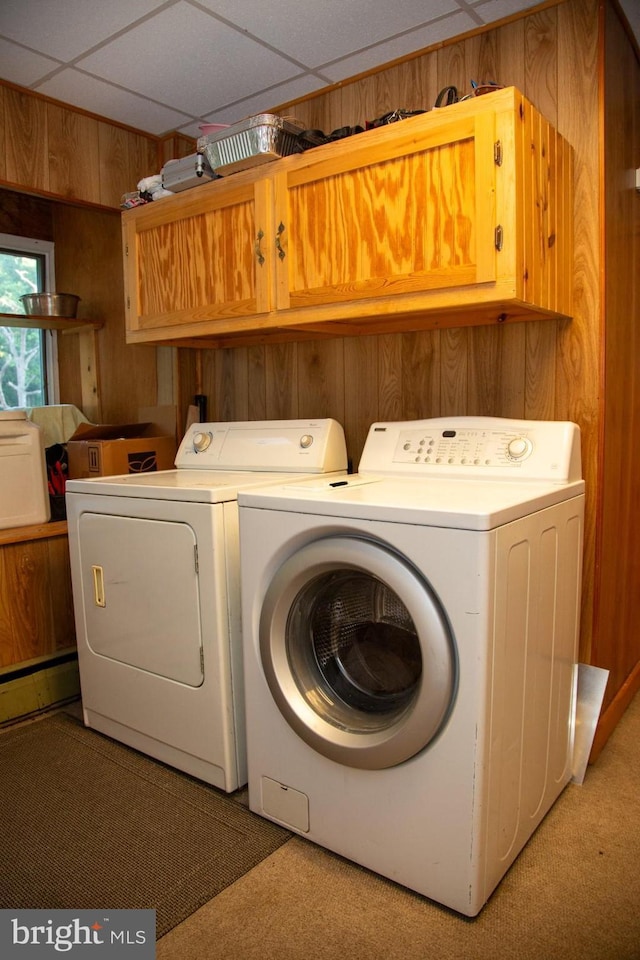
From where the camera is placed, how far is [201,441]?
2674 mm

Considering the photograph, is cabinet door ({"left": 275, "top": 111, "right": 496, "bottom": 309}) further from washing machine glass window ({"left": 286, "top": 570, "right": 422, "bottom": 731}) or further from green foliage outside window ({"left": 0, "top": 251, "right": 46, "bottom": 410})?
green foliage outside window ({"left": 0, "top": 251, "right": 46, "bottom": 410})

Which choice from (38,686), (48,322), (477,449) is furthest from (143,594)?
(48,322)

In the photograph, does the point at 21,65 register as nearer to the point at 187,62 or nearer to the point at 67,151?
the point at 67,151

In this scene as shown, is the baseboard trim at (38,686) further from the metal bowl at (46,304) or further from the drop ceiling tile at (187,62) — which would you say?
the drop ceiling tile at (187,62)

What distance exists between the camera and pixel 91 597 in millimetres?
2248

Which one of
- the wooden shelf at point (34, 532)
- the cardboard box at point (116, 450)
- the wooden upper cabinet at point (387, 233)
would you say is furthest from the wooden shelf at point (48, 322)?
the wooden shelf at point (34, 532)

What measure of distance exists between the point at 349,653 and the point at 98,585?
960 mm

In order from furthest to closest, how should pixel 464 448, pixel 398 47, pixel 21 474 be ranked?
1. pixel 21 474
2. pixel 398 47
3. pixel 464 448

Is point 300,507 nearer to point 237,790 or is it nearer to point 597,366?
point 237,790

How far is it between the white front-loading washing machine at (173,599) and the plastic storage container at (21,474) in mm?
367

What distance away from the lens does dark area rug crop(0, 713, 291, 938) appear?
155cm

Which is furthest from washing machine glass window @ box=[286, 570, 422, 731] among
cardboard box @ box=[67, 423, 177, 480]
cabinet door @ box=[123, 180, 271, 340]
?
cardboard box @ box=[67, 423, 177, 480]

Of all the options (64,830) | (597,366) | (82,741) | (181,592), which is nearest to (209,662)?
(181,592)

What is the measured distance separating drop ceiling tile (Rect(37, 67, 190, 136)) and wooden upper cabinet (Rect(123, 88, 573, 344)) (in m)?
0.53
